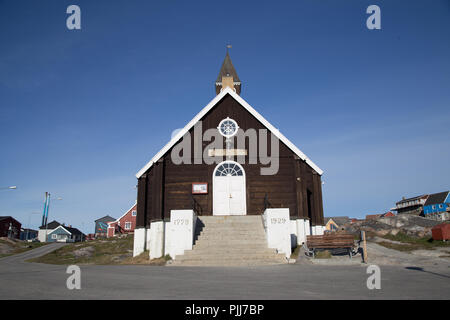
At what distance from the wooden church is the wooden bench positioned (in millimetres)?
4284

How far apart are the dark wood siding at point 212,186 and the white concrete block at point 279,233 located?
132 inches

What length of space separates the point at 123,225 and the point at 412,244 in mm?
49984

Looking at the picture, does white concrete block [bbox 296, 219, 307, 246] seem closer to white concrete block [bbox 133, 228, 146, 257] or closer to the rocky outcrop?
the rocky outcrop

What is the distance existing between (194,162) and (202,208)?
273 centimetres

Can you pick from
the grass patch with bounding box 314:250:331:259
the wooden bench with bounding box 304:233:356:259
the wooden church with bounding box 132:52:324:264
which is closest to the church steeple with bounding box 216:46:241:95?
the wooden church with bounding box 132:52:324:264

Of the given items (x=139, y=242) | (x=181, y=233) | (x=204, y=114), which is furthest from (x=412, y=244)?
(x=139, y=242)

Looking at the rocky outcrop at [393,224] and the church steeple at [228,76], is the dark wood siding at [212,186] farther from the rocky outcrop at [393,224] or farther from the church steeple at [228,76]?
the church steeple at [228,76]

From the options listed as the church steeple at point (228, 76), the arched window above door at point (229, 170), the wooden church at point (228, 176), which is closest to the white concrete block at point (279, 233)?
the wooden church at point (228, 176)

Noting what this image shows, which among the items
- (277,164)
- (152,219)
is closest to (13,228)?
(152,219)

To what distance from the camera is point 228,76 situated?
36094 millimetres

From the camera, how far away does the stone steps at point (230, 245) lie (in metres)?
14.6

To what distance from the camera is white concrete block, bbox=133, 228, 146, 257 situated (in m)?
20.1

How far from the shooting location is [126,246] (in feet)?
91.4
